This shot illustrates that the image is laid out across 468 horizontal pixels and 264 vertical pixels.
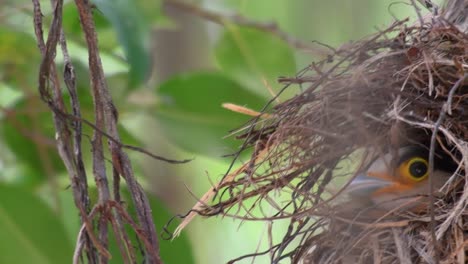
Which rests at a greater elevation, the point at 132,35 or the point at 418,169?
the point at 132,35

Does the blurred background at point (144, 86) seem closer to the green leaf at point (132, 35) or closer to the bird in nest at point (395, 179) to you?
the green leaf at point (132, 35)

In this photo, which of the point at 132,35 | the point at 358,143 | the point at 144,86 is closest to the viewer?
the point at 358,143

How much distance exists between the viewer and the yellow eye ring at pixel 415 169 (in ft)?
2.75

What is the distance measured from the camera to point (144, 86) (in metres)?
1.31

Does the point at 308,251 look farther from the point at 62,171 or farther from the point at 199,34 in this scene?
the point at 199,34

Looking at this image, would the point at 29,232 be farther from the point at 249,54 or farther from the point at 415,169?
the point at 415,169

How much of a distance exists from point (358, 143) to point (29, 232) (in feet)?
1.87

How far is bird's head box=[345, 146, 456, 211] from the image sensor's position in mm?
817

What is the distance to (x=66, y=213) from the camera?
4.08ft

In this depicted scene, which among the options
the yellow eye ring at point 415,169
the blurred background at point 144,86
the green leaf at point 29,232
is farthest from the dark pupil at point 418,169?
the green leaf at point 29,232

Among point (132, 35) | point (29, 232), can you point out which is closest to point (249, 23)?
point (132, 35)

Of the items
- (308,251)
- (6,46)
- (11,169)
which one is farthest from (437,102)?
(11,169)

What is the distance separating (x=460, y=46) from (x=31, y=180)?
829mm

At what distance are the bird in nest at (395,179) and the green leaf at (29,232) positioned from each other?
0.47 m
